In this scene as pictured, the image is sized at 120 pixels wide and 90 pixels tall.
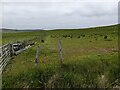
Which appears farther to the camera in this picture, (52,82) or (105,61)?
(105,61)

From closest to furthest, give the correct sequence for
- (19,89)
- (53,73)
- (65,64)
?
(19,89) → (53,73) → (65,64)

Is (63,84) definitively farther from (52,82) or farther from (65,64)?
(65,64)

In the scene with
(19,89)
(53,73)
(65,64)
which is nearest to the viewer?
(19,89)

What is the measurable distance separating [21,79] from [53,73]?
2.19m

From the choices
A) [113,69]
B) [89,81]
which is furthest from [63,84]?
[113,69]

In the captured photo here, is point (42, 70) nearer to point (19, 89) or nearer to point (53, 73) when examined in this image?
point (53, 73)

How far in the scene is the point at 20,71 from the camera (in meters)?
17.0

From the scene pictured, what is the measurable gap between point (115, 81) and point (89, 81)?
1.79m

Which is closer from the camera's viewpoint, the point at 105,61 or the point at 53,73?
the point at 53,73

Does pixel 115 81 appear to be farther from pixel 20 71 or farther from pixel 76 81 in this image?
pixel 20 71

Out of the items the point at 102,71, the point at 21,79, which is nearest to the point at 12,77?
the point at 21,79

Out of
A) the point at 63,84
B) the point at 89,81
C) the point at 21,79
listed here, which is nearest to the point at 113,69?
the point at 89,81

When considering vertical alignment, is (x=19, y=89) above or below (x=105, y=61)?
below

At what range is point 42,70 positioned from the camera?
16.9 m
